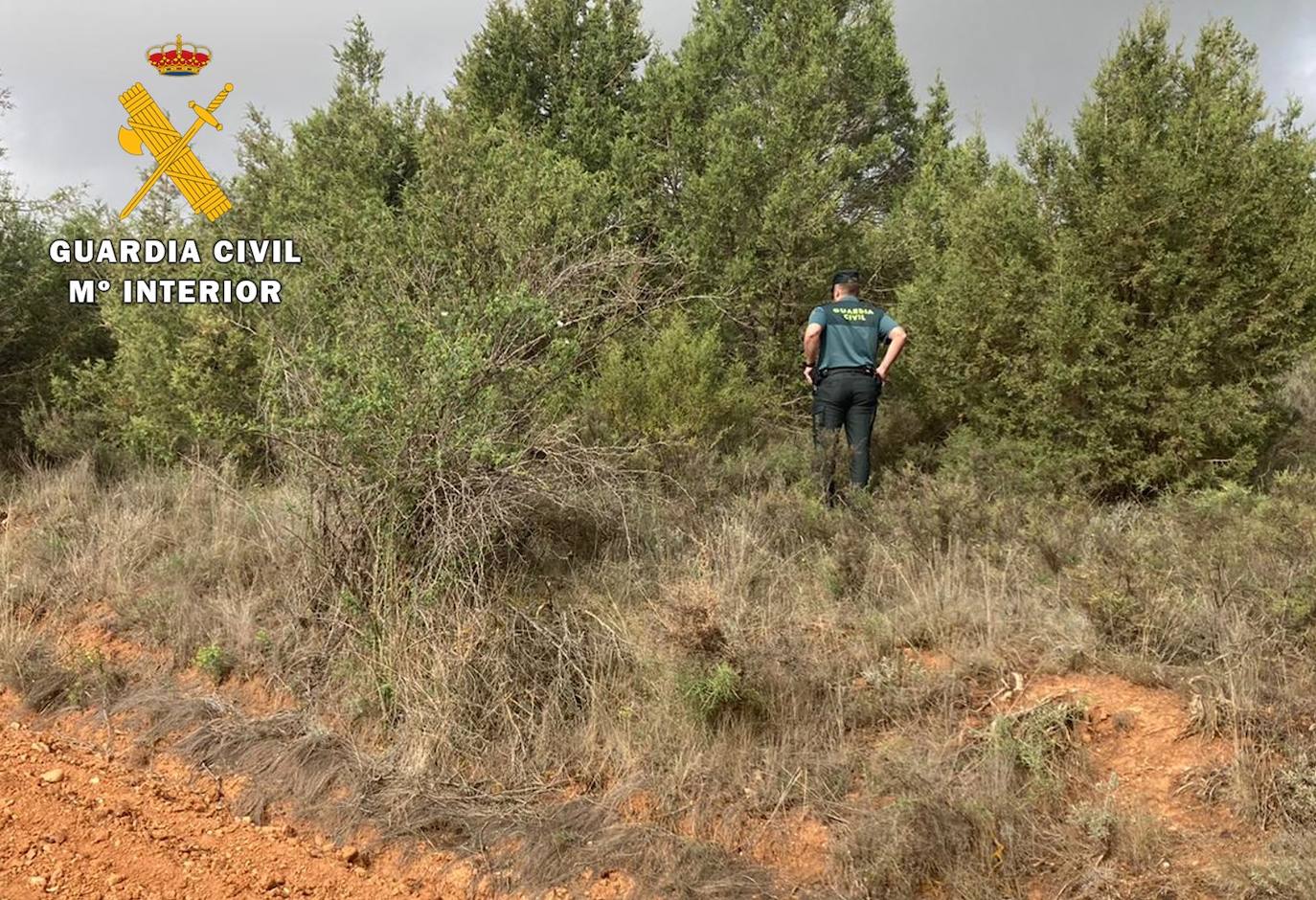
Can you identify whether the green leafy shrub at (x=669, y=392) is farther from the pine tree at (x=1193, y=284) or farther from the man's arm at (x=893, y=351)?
the pine tree at (x=1193, y=284)

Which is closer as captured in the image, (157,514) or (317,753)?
(317,753)

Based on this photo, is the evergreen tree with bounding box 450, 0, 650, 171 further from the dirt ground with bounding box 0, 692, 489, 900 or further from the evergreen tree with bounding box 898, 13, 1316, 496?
the dirt ground with bounding box 0, 692, 489, 900

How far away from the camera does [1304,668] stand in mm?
3266

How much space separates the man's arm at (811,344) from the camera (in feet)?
20.8

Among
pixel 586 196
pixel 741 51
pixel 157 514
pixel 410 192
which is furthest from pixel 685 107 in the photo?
pixel 157 514

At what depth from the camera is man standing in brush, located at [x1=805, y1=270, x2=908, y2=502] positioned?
630 centimetres

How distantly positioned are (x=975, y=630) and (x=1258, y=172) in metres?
4.50

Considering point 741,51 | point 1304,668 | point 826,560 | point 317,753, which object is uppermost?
point 741,51

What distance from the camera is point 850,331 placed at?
6375 millimetres

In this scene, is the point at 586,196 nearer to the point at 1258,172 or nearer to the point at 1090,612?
the point at 1258,172

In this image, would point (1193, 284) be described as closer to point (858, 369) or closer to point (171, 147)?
point (858, 369)

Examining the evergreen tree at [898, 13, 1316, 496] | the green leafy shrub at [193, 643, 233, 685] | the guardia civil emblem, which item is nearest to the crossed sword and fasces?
the guardia civil emblem

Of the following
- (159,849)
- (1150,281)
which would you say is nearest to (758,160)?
(1150,281)

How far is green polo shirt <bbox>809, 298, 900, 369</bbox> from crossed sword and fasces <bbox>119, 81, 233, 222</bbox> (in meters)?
7.15
